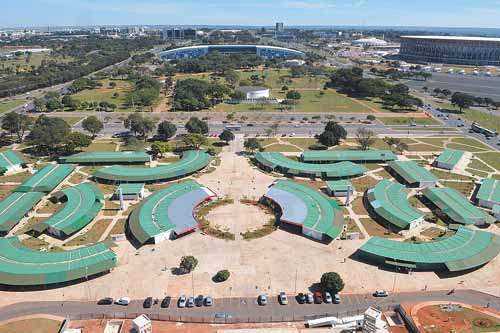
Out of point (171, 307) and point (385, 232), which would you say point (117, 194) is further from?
point (385, 232)

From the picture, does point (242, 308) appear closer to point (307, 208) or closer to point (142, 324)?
point (142, 324)

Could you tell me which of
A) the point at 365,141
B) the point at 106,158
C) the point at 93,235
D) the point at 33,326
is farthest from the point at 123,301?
the point at 365,141

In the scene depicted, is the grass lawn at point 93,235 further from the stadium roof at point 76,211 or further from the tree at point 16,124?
the tree at point 16,124

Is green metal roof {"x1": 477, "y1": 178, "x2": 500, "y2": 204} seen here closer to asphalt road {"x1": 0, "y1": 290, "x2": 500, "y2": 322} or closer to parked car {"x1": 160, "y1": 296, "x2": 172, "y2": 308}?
asphalt road {"x1": 0, "y1": 290, "x2": 500, "y2": 322}

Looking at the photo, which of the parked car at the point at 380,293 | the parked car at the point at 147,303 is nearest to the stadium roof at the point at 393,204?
the parked car at the point at 380,293

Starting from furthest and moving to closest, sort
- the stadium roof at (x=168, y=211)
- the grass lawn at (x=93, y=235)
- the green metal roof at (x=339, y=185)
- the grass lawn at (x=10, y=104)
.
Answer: the grass lawn at (x=10, y=104)
the green metal roof at (x=339, y=185)
the stadium roof at (x=168, y=211)
the grass lawn at (x=93, y=235)

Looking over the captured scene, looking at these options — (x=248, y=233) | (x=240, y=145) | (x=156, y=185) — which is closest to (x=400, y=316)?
(x=248, y=233)
